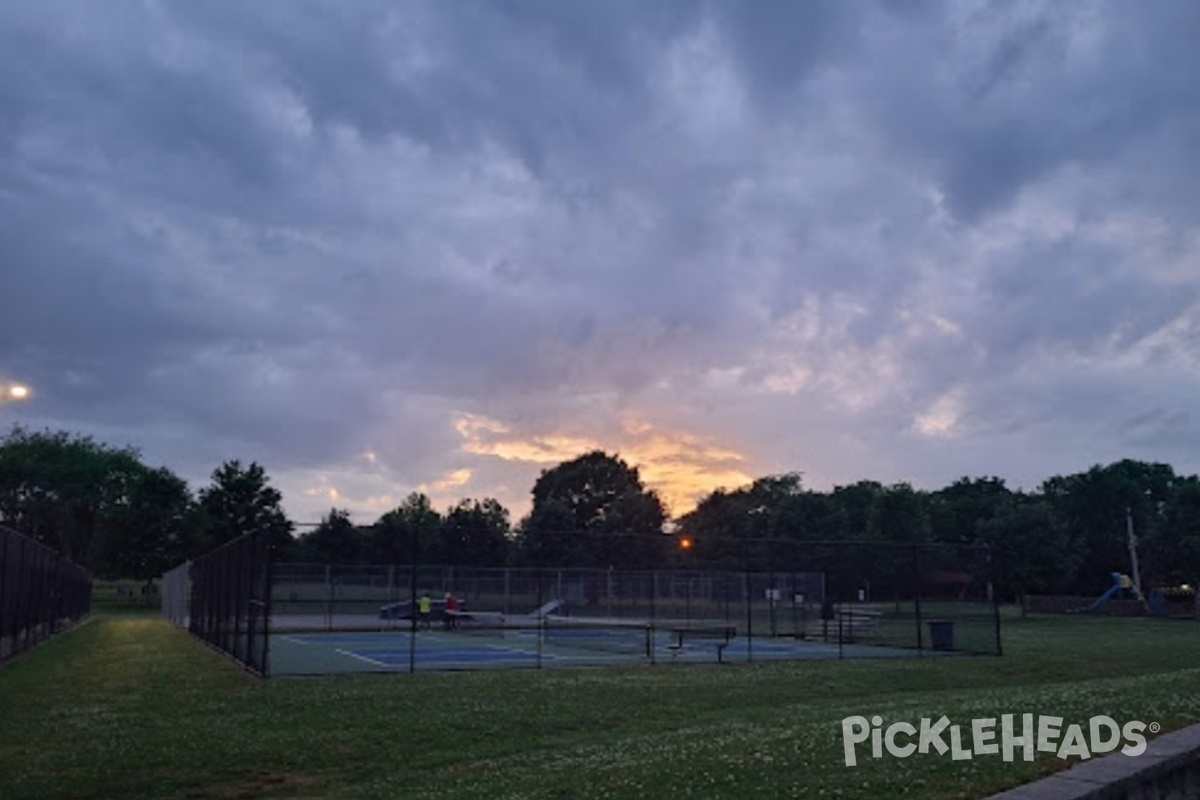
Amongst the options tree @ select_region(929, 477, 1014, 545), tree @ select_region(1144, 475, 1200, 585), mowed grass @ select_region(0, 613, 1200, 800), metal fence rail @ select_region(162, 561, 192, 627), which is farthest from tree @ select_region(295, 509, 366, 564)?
tree @ select_region(1144, 475, 1200, 585)

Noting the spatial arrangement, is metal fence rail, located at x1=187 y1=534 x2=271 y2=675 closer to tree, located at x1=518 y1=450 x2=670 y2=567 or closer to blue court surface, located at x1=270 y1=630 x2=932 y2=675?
blue court surface, located at x1=270 y1=630 x2=932 y2=675

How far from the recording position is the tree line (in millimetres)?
51094

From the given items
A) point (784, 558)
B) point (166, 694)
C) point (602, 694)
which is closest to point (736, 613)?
point (784, 558)

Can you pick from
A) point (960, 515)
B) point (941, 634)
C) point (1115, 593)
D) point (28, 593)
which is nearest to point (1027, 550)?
point (1115, 593)

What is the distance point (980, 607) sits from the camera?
93.9 ft

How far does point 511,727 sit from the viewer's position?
41.0 feet

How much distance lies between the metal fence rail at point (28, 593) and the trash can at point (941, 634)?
21.8m

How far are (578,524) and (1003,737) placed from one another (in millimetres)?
84728

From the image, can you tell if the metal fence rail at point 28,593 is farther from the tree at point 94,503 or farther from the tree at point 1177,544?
the tree at point 1177,544

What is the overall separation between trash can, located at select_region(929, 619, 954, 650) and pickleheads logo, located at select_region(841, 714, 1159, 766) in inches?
709

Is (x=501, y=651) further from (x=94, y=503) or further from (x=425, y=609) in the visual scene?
(x=94, y=503)

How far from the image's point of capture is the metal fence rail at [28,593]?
20.6 m

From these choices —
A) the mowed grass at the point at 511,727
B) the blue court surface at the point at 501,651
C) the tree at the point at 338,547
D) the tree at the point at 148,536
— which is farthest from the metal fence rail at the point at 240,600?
the tree at the point at 148,536

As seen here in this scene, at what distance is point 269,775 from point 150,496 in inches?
2555
